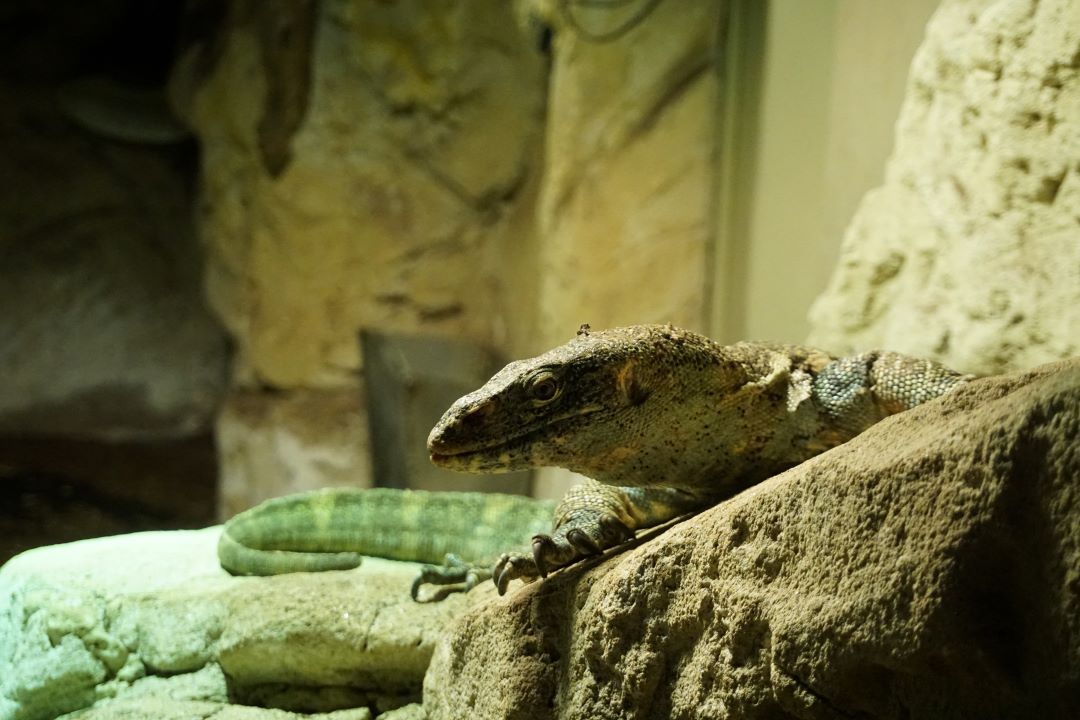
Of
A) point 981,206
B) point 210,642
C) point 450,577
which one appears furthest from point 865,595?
point 210,642

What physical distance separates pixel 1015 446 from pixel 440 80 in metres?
6.77

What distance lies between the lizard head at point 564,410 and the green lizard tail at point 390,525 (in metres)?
1.33

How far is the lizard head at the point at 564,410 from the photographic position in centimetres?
252

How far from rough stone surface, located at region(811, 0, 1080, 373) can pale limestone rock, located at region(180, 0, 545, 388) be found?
171 inches

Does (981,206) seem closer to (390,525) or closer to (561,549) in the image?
(561,549)

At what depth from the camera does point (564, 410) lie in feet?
8.34

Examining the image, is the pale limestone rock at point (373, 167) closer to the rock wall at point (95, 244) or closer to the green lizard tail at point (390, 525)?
the rock wall at point (95, 244)

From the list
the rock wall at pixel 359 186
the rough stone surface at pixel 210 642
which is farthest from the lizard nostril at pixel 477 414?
the rock wall at pixel 359 186

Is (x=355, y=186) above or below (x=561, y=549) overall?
above

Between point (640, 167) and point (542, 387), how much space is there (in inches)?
142

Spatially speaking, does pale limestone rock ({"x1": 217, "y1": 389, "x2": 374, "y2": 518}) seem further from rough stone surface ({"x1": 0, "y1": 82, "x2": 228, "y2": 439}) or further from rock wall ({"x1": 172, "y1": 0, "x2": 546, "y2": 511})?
rough stone surface ({"x1": 0, "y1": 82, "x2": 228, "y2": 439})

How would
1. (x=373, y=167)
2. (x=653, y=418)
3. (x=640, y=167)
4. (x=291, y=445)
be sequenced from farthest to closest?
1. (x=291, y=445)
2. (x=373, y=167)
3. (x=640, y=167)
4. (x=653, y=418)

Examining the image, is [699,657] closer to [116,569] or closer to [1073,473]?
[1073,473]

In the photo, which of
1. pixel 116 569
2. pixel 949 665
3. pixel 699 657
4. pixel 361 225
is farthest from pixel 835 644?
pixel 361 225
